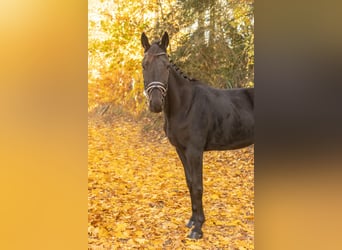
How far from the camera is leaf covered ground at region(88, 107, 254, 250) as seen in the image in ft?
8.02

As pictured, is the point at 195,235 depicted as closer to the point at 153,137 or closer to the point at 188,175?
the point at 188,175

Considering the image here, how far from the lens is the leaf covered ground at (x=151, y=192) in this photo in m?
2.44

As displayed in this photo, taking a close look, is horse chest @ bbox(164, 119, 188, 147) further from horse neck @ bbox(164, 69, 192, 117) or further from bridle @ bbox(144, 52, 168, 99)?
bridle @ bbox(144, 52, 168, 99)

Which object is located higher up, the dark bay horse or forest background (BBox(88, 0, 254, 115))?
forest background (BBox(88, 0, 254, 115))

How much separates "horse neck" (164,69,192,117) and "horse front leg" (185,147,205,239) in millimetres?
296

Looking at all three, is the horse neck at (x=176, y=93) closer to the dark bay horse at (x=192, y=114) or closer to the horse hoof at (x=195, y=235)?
the dark bay horse at (x=192, y=114)

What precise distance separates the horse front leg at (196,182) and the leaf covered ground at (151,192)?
38mm

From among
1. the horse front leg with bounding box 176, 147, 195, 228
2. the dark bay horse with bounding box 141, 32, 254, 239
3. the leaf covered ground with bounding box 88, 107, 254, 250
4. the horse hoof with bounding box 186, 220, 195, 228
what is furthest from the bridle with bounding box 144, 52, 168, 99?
the horse hoof with bounding box 186, 220, 195, 228

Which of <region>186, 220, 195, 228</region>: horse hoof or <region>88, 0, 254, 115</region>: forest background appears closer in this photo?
<region>88, 0, 254, 115</region>: forest background
